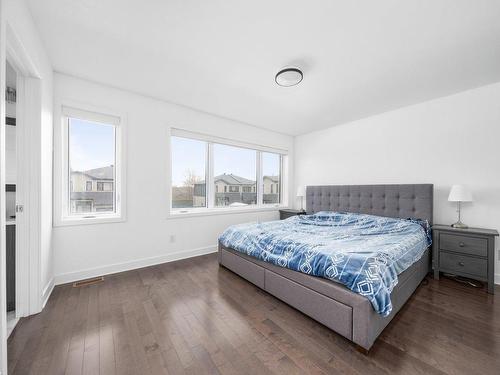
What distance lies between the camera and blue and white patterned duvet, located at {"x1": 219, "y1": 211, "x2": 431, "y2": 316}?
1.57 m

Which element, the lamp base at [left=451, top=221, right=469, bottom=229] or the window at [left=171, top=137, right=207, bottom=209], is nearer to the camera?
the lamp base at [left=451, top=221, right=469, bottom=229]

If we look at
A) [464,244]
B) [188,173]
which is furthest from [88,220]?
[464,244]

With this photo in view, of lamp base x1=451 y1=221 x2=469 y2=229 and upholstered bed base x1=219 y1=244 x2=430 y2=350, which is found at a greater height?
lamp base x1=451 y1=221 x2=469 y2=229

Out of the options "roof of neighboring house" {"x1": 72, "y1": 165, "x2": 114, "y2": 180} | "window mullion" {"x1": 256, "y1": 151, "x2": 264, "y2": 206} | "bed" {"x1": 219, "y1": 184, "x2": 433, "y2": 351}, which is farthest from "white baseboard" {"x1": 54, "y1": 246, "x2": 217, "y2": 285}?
"window mullion" {"x1": 256, "y1": 151, "x2": 264, "y2": 206}

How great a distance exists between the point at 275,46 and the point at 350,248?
2.08 m

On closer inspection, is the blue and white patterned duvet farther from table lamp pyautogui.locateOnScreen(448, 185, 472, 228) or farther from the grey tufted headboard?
table lamp pyautogui.locateOnScreen(448, 185, 472, 228)

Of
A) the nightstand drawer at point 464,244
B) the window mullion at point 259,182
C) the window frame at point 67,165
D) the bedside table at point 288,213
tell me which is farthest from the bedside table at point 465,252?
the window frame at point 67,165

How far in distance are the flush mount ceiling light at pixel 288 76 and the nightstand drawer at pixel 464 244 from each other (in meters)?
2.73

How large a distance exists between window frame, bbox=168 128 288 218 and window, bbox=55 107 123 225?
2.51ft

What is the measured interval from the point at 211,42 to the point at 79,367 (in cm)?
275

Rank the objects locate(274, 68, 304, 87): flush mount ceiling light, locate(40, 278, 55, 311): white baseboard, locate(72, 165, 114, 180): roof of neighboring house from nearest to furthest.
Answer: locate(40, 278, 55, 311): white baseboard
locate(274, 68, 304, 87): flush mount ceiling light
locate(72, 165, 114, 180): roof of neighboring house

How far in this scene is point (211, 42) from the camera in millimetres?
1963

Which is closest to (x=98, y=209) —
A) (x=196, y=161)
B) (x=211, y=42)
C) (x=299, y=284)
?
(x=196, y=161)

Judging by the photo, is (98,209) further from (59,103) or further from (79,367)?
(79,367)
